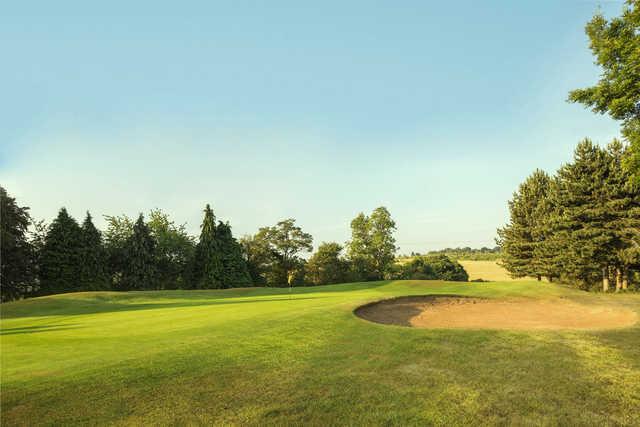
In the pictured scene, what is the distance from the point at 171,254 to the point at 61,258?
618 inches

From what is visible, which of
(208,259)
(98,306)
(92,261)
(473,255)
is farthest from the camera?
(473,255)

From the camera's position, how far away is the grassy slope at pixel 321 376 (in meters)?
4.44

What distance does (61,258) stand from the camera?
1542 inches

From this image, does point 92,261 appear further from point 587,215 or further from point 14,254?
point 587,215

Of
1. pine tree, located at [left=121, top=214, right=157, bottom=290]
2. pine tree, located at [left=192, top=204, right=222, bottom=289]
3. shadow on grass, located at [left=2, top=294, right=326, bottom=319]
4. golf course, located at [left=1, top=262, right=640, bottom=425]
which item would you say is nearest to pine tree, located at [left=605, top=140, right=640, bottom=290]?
golf course, located at [left=1, top=262, right=640, bottom=425]

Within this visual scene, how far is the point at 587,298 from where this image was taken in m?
17.3

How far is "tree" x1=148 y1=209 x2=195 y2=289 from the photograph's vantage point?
5100 centimetres

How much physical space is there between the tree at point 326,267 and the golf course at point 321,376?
39.6 m

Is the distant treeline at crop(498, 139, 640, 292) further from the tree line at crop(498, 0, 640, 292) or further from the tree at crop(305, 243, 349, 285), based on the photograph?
the tree at crop(305, 243, 349, 285)

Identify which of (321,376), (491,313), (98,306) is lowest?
(491,313)

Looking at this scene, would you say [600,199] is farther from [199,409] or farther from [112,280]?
[112,280]

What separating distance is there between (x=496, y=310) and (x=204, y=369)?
48.0ft

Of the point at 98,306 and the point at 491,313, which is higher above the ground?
the point at 98,306

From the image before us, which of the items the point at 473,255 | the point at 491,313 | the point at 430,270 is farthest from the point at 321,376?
the point at 473,255
